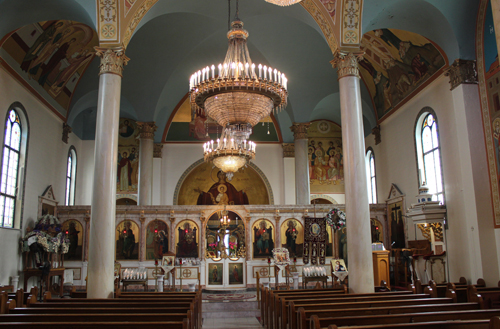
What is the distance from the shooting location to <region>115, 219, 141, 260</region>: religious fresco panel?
14.9m

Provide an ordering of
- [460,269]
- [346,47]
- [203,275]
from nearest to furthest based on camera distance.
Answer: [346,47] → [460,269] → [203,275]

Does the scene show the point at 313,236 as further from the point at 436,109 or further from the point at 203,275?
the point at 436,109

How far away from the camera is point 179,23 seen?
47.2ft

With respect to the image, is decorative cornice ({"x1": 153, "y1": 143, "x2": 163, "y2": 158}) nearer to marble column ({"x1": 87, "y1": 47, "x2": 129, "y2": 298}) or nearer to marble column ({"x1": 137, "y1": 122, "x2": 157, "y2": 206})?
marble column ({"x1": 137, "y1": 122, "x2": 157, "y2": 206})

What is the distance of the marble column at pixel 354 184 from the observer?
9.14 meters

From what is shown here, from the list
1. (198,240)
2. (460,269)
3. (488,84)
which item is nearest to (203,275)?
(198,240)

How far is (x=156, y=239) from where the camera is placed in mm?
15016

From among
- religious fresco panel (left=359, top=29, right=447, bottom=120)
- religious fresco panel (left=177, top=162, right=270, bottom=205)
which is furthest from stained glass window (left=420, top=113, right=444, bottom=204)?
religious fresco panel (left=177, top=162, right=270, bottom=205)

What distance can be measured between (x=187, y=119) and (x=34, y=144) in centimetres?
829

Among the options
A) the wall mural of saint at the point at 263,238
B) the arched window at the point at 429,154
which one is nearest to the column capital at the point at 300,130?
the wall mural of saint at the point at 263,238

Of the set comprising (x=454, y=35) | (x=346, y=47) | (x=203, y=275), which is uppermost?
(x=454, y=35)

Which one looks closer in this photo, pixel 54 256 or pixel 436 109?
pixel 436 109

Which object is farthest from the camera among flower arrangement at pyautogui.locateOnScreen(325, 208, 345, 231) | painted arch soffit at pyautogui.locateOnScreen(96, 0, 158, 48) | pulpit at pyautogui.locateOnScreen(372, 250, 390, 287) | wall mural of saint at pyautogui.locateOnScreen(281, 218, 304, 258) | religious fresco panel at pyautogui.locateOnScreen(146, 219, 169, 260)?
wall mural of saint at pyautogui.locateOnScreen(281, 218, 304, 258)

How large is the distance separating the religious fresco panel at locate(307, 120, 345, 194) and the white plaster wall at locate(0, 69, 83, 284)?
38.7 ft
